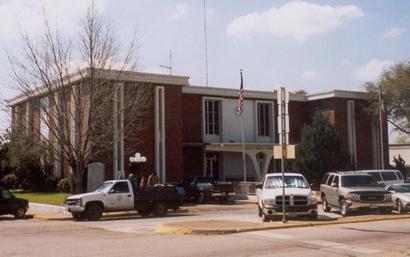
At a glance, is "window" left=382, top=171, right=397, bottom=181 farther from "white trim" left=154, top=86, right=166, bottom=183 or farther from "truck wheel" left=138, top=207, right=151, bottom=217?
"white trim" left=154, top=86, right=166, bottom=183

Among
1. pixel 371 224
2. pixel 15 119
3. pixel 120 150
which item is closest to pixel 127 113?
pixel 120 150

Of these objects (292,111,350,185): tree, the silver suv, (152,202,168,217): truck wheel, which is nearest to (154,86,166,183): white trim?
(292,111,350,185): tree

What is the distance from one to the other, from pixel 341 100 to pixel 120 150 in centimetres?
2183

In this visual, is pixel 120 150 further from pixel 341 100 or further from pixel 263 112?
pixel 341 100

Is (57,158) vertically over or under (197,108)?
under

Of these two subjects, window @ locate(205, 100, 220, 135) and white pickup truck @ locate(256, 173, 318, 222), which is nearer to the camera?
white pickup truck @ locate(256, 173, 318, 222)

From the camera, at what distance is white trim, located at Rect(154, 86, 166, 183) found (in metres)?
42.3

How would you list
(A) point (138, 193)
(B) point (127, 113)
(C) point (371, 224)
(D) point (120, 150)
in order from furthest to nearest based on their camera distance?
(D) point (120, 150), (B) point (127, 113), (A) point (138, 193), (C) point (371, 224)

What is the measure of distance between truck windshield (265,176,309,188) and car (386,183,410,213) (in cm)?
514

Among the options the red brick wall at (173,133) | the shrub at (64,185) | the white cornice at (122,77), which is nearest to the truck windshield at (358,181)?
the white cornice at (122,77)

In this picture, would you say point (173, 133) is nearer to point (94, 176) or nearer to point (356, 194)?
point (94, 176)

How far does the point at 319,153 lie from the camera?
4362cm

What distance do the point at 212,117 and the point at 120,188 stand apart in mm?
23573

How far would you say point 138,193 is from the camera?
25.8 m
